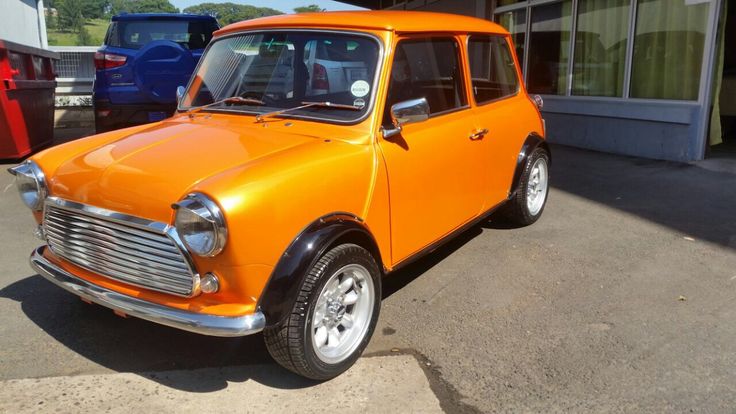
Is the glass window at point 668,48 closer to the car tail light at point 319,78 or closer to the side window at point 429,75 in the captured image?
the side window at point 429,75

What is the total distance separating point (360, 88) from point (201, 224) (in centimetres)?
135

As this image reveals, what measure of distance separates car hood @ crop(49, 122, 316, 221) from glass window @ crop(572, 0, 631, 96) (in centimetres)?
720

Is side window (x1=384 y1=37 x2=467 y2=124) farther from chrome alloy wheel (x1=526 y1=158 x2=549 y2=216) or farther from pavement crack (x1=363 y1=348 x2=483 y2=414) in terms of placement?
chrome alloy wheel (x1=526 y1=158 x2=549 y2=216)

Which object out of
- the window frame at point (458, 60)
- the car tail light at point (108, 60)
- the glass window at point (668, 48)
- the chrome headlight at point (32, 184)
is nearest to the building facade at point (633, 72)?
the glass window at point (668, 48)

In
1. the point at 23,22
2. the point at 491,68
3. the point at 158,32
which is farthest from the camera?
the point at 23,22

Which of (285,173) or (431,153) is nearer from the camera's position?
(285,173)

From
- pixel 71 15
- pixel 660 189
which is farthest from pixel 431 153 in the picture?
pixel 71 15

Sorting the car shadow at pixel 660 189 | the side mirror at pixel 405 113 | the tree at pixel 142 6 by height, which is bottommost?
the car shadow at pixel 660 189

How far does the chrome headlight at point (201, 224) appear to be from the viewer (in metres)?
2.45

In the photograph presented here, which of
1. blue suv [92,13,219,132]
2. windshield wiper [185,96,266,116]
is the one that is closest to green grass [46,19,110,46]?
blue suv [92,13,219,132]

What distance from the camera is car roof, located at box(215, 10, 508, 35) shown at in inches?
140

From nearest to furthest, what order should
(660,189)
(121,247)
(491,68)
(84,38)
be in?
(121,247), (491,68), (660,189), (84,38)

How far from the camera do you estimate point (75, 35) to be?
19125mm

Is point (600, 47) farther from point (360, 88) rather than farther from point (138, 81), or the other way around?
point (360, 88)
